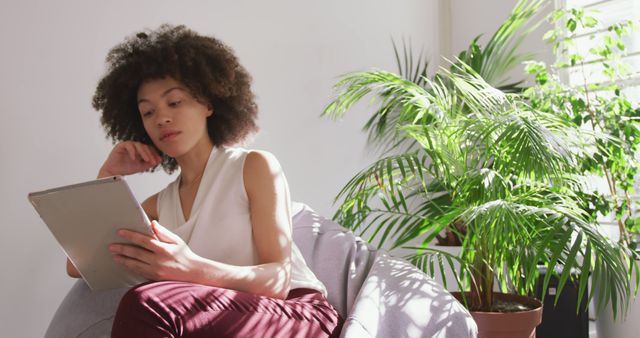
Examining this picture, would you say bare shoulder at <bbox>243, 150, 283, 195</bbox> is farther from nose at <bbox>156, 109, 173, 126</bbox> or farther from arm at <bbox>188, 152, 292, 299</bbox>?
nose at <bbox>156, 109, 173, 126</bbox>

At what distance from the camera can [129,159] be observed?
215 centimetres

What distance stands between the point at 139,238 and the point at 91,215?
4.4 inches

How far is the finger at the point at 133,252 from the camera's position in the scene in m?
1.52

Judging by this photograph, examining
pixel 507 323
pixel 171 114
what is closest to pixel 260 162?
pixel 171 114

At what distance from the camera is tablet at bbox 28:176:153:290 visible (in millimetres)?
1428

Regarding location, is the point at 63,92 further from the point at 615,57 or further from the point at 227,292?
the point at 615,57

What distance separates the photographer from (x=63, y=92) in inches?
98.8

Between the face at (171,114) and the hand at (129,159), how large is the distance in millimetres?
164

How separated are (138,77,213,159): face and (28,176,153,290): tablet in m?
0.41

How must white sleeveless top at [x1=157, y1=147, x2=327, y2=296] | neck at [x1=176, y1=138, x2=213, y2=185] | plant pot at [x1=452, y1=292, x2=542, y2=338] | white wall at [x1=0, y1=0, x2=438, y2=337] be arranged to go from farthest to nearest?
white wall at [x1=0, y1=0, x2=438, y2=337] < plant pot at [x1=452, y1=292, x2=542, y2=338] < neck at [x1=176, y1=138, x2=213, y2=185] < white sleeveless top at [x1=157, y1=147, x2=327, y2=296]

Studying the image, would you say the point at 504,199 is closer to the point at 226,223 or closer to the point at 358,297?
the point at 358,297

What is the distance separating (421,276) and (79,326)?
0.89 m

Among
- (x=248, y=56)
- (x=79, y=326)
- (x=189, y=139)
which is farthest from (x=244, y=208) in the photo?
(x=248, y=56)

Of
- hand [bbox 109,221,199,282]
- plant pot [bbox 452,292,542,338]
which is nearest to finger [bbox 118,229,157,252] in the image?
hand [bbox 109,221,199,282]
